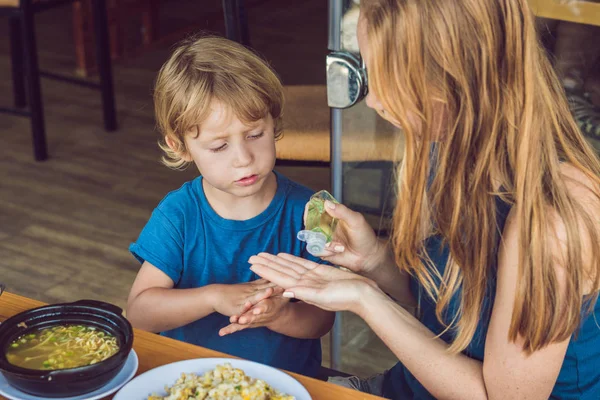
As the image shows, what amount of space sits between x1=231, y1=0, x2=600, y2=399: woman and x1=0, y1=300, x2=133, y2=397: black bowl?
0.79 feet

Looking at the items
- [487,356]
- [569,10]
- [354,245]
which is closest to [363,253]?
[354,245]

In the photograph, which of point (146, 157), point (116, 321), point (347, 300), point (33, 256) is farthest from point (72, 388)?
point (146, 157)

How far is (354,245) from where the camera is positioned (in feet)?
4.46

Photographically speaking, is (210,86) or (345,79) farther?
(345,79)

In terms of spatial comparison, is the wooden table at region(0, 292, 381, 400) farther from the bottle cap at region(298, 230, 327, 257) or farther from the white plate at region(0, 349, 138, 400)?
the bottle cap at region(298, 230, 327, 257)

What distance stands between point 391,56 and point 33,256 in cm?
203

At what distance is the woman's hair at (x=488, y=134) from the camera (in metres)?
0.98

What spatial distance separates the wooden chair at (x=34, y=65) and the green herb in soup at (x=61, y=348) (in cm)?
240

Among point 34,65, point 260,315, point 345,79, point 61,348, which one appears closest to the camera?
point 61,348

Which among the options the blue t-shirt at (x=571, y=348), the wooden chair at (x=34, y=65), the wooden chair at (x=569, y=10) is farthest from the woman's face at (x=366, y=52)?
the wooden chair at (x=34, y=65)

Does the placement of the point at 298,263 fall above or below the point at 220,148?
below

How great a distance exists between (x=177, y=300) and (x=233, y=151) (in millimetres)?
267

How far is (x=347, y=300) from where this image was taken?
1.13 m

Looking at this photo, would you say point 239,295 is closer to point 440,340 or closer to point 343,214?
point 343,214
